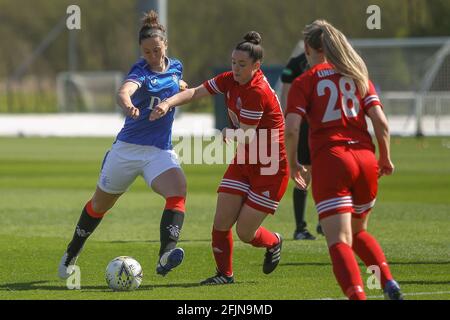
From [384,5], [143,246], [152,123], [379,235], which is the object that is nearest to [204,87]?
[152,123]

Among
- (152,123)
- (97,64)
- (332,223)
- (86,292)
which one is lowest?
(86,292)

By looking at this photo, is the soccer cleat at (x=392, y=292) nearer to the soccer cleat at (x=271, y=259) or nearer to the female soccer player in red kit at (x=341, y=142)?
the female soccer player in red kit at (x=341, y=142)

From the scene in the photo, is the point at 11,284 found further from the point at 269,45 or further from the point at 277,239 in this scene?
the point at 269,45

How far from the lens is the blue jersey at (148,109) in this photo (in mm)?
9430

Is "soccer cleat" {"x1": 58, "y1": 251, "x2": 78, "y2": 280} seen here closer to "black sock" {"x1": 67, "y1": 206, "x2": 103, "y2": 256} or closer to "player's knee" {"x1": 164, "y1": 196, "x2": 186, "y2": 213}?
"black sock" {"x1": 67, "y1": 206, "x2": 103, "y2": 256}

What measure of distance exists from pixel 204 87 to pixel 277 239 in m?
1.52

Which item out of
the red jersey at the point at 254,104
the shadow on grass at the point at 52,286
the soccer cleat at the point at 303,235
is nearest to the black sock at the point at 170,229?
the shadow on grass at the point at 52,286

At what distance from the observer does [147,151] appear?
30.9ft

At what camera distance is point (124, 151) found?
31.1 ft

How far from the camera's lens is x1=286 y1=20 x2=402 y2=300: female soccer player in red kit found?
23.9 ft

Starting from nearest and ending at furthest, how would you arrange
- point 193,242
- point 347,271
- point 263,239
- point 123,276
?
point 347,271
point 123,276
point 263,239
point 193,242

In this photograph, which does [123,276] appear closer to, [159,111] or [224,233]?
[224,233]

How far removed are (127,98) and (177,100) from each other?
425mm

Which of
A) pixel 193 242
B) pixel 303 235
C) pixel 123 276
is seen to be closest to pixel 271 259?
pixel 123 276
